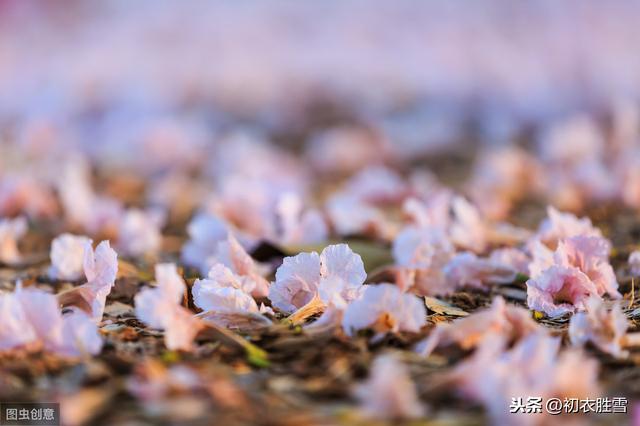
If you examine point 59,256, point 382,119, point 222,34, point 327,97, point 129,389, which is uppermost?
point 222,34

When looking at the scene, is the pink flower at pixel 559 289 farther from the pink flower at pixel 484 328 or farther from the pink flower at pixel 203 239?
the pink flower at pixel 203 239

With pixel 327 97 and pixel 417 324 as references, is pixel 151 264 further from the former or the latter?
pixel 327 97

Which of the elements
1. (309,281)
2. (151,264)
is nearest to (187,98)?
(151,264)

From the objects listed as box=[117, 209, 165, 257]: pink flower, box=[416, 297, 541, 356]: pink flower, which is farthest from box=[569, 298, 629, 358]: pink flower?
box=[117, 209, 165, 257]: pink flower

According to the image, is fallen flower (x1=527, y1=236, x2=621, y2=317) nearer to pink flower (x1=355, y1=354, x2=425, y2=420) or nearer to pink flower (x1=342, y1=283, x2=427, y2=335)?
pink flower (x1=342, y1=283, x2=427, y2=335)

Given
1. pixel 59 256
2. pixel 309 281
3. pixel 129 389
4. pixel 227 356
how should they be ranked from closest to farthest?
pixel 129 389
pixel 227 356
pixel 309 281
pixel 59 256

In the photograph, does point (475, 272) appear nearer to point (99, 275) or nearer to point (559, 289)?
point (559, 289)

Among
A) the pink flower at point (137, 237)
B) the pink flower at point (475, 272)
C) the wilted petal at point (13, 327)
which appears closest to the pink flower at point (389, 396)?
the wilted petal at point (13, 327)

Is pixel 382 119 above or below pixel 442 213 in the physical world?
above
